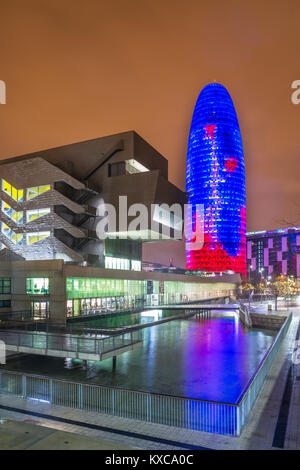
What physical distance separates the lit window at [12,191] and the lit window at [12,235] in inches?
171

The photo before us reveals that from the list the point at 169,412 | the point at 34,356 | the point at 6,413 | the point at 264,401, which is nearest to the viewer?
the point at 169,412

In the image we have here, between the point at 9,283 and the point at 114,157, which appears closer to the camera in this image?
the point at 9,283

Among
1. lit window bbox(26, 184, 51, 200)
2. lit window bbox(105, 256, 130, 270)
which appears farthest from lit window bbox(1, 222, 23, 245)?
lit window bbox(105, 256, 130, 270)

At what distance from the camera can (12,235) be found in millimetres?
51719

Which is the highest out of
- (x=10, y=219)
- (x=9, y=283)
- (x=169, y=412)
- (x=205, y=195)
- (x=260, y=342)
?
(x=205, y=195)

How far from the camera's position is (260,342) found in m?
32.5

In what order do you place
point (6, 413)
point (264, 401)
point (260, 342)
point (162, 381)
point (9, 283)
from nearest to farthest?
point (6, 413) < point (264, 401) < point (162, 381) < point (260, 342) < point (9, 283)

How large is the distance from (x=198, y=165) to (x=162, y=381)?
138641mm

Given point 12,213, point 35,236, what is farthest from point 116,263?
point 12,213

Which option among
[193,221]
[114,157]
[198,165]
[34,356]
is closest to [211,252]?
[193,221]

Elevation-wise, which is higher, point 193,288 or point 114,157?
point 114,157

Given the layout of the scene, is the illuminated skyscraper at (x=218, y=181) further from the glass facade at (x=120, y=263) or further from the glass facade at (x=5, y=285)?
the glass facade at (x=5, y=285)

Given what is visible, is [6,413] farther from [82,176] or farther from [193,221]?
[193,221]

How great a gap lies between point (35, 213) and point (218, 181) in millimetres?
108802
